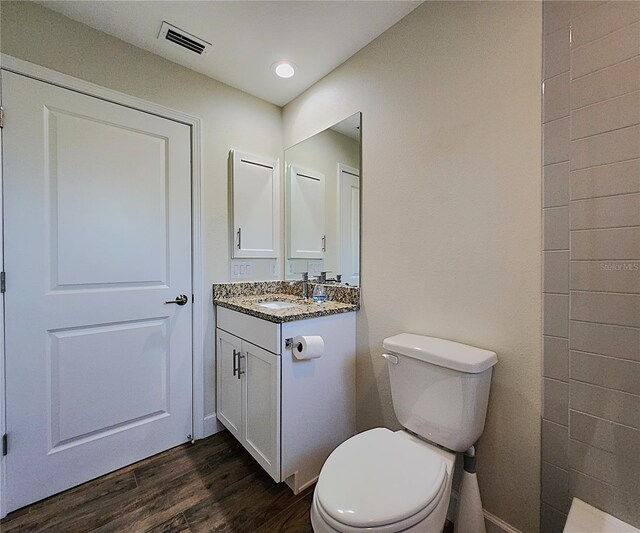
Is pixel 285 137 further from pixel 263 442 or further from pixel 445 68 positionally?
pixel 263 442

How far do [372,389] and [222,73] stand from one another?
2087 millimetres

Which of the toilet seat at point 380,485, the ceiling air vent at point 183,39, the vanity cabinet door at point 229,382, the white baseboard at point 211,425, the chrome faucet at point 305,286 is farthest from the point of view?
the chrome faucet at point 305,286

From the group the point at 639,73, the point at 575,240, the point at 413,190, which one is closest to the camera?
the point at 639,73

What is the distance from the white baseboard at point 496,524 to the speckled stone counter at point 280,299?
1007 mm

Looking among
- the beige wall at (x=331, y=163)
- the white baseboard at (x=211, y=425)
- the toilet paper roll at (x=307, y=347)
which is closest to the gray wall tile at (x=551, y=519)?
the toilet paper roll at (x=307, y=347)

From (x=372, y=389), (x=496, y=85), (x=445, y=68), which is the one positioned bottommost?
(x=372, y=389)

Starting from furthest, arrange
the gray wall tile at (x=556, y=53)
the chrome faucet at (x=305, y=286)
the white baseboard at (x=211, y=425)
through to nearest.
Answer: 1. the chrome faucet at (x=305, y=286)
2. the white baseboard at (x=211, y=425)
3. the gray wall tile at (x=556, y=53)

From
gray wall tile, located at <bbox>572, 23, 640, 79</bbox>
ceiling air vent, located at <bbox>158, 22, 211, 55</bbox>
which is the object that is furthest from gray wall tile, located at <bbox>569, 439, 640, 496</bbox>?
ceiling air vent, located at <bbox>158, 22, 211, 55</bbox>

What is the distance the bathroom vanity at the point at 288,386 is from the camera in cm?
136

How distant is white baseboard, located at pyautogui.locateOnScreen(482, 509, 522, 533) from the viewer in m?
1.12

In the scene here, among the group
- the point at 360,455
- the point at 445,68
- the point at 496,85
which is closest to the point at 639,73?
the point at 496,85

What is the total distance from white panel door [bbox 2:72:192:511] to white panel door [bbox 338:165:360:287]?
0.94 meters

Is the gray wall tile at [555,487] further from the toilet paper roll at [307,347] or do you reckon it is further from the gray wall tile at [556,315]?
the toilet paper roll at [307,347]

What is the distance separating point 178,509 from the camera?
4.38 ft
